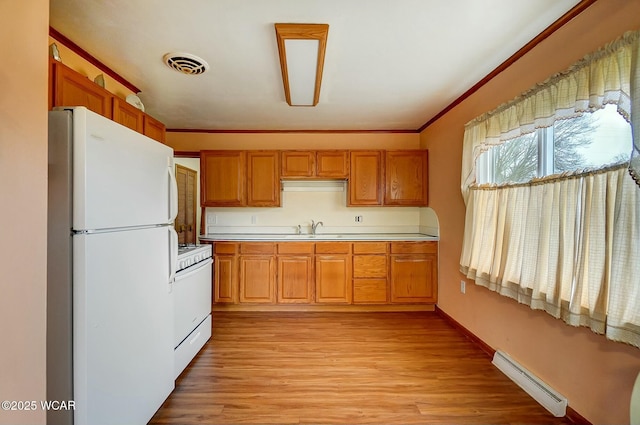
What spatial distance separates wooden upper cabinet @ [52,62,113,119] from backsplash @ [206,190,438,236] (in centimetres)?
212

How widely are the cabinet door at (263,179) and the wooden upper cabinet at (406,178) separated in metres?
1.51

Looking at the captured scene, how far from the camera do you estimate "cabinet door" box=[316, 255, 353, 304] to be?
3.25 metres

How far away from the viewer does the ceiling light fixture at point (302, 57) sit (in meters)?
1.63

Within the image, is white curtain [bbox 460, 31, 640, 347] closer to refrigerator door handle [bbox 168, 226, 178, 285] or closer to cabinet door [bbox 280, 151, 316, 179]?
cabinet door [bbox 280, 151, 316, 179]

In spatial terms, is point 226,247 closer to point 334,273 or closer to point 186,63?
point 334,273

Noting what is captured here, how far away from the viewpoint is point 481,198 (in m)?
2.28

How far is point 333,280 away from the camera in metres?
3.25

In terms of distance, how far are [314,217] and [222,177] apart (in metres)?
1.39

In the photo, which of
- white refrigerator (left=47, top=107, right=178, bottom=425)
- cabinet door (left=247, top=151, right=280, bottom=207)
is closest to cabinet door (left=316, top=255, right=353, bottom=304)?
cabinet door (left=247, top=151, right=280, bottom=207)

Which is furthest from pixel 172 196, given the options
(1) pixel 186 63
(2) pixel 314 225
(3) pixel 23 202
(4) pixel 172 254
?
(2) pixel 314 225

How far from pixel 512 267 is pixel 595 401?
2.65 ft

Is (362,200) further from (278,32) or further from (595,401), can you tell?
(595,401)

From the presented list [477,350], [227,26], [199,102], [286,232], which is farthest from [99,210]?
[477,350]

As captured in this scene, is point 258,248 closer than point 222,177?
Result: Yes
